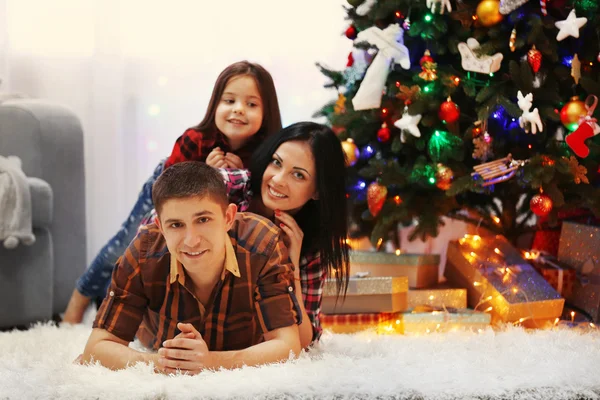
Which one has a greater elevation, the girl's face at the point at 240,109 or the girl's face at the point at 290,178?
the girl's face at the point at 240,109

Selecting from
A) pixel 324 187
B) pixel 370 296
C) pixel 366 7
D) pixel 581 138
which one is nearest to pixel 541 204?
pixel 581 138

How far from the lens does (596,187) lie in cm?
215

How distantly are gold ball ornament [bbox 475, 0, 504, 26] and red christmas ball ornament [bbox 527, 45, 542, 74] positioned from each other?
138mm

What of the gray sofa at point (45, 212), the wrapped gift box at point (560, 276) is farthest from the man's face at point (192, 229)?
the wrapped gift box at point (560, 276)

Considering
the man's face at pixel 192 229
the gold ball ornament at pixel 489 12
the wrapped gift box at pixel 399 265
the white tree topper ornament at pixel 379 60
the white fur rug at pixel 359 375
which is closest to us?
the white fur rug at pixel 359 375

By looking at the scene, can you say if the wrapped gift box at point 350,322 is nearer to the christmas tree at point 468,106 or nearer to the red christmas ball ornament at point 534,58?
the christmas tree at point 468,106

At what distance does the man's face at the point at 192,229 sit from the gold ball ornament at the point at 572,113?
1.11m

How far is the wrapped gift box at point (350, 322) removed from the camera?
7.05ft

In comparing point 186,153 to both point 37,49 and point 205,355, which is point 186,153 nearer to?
point 205,355

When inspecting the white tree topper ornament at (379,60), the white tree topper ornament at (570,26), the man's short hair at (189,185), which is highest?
the white tree topper ornament at (570,26)

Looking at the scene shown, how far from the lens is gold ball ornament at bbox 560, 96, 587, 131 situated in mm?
2043

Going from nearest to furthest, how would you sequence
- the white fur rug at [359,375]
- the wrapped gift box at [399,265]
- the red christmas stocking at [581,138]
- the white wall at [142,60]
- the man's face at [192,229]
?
the white fur rug at [359,375] < the man's face at [192,229] < the red christmas stocking at [581,138] < the wrapped gift box at [399,265] < the white wall at [142,60]

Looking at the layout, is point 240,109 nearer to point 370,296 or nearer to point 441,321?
point 370,296

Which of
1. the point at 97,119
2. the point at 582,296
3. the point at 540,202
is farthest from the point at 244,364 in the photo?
the point at 97,119
